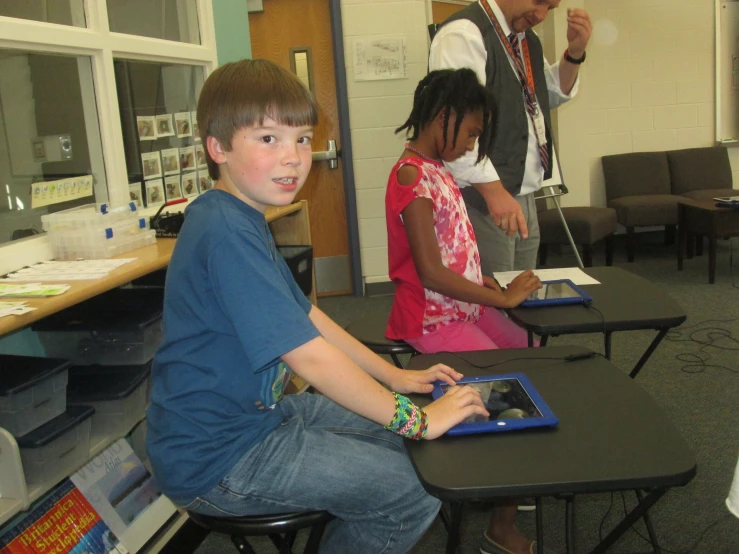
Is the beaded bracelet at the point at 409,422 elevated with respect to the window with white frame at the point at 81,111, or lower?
lower

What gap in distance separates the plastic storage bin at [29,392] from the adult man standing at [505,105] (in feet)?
3.67

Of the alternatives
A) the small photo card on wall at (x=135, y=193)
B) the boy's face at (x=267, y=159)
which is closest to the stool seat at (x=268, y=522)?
the boy's face at (x=267, y=159)

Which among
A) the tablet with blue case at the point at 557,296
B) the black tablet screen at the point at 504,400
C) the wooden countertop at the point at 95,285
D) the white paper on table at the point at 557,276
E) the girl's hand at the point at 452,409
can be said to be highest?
the wooden countertop at the point at 95,285

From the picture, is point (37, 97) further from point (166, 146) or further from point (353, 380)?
point (353, 380)

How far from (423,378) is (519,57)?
128cm

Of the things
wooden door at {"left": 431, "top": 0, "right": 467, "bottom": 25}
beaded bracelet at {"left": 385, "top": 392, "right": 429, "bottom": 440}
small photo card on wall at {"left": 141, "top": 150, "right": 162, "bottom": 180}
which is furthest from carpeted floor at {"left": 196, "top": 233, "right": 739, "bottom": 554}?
wooden door at {"left": 431, "top": 0, "right": 467, "bottom": 25}

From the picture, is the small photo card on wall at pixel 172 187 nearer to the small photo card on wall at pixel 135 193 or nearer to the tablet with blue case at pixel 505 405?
the small photo card on wall at pixel 135 193

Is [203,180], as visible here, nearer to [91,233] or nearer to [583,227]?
[91,233]

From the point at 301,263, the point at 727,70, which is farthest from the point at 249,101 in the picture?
the point at 727,70

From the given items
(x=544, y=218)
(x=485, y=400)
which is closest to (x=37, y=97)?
(x=485, y=400)

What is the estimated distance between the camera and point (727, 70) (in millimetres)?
5664

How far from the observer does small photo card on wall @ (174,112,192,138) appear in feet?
9.36

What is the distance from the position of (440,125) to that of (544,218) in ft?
11.7

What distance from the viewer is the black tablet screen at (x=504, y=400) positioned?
103 centimetres
